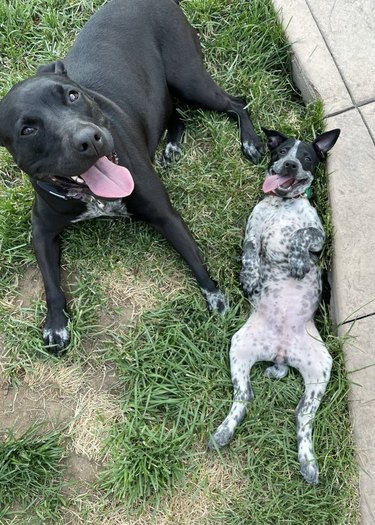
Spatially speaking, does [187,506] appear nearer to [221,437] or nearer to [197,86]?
[221,437]

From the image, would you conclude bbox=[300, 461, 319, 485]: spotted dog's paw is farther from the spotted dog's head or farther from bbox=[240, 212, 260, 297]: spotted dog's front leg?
the spotted dog's head

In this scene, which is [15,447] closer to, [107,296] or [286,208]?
[107,296]

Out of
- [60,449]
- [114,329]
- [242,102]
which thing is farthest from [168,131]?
[60,449]

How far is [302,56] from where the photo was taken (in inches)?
187

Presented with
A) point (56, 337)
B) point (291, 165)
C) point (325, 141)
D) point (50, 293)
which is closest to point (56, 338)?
point (56, 337)

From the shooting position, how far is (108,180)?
3.47 metres

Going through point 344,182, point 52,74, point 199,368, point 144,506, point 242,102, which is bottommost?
point 144,506

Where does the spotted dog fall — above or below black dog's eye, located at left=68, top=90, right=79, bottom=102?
below

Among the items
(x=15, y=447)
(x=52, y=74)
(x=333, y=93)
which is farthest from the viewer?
(x=333, y=93)

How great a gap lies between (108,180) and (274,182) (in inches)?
49.0

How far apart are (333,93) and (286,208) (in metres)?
1.06

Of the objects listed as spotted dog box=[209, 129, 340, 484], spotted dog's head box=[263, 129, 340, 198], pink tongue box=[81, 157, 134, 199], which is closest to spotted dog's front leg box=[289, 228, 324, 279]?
spotted dog box=[209, 129, 340, 484]

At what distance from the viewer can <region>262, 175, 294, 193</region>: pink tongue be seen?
416 cm

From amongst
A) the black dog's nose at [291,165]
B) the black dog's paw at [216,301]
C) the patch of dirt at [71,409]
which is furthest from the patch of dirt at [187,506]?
the black dog's nose at [291,165]
